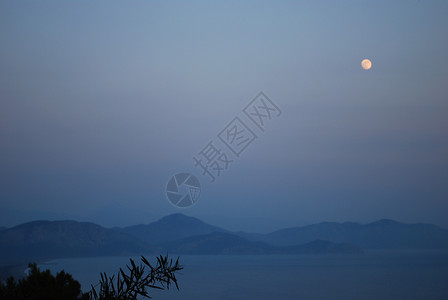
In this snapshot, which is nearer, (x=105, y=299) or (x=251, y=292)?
(x=105, y=299)

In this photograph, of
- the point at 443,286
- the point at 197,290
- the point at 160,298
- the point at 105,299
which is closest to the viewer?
the point at 105,299

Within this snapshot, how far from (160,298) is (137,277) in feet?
286

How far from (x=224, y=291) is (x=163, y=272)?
98821mm

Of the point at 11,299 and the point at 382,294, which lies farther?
the point at 382,294

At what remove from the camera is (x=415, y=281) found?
407ft

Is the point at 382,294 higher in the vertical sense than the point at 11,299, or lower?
lower

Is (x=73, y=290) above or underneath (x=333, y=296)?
above

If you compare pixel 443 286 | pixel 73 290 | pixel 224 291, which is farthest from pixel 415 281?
pixel 73 290

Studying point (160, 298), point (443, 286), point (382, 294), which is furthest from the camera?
point (443, 286)

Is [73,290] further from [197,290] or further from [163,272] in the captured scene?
[197,290]

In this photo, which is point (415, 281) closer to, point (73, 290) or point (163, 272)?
point (73, 290)

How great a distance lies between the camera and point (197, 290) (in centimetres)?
10200

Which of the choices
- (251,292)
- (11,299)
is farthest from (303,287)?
(11,299)

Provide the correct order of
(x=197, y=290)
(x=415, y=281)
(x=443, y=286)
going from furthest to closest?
(x=415, y=281) → (x=443, y=286) → (x=197, y=290)
